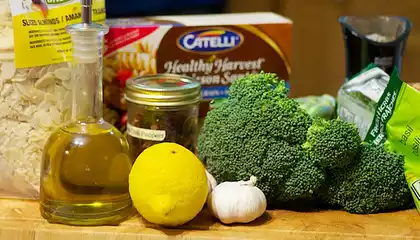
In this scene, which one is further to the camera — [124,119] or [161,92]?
[124,119]

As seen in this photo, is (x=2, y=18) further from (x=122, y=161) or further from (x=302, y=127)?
(x=302, y=127)

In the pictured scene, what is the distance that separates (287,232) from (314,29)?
78 centimetres

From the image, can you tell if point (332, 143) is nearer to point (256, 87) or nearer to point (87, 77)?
point (256, 87)

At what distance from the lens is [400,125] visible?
83cm

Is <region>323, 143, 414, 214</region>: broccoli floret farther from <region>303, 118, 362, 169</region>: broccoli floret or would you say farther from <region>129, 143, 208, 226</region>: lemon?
<region>129, 143, 208, 226</region>: lemon

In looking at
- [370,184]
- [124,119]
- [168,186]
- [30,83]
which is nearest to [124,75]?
[124,119]

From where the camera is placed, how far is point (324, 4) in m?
1.43

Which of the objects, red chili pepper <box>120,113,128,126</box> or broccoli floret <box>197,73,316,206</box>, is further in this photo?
red chili pepper <box>120,113,128,126</box>

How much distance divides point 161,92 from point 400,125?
1.02ft

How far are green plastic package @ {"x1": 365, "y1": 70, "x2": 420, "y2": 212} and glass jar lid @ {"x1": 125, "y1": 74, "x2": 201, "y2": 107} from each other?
249mm

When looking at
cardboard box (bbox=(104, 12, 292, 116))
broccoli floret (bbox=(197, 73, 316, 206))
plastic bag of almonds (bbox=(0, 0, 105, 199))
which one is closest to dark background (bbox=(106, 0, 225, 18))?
cardboard box (bbox=(104, 12, 292, 116))

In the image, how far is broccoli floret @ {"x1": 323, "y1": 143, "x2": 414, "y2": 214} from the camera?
0.82 meters

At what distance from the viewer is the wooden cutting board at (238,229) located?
2.46 feet

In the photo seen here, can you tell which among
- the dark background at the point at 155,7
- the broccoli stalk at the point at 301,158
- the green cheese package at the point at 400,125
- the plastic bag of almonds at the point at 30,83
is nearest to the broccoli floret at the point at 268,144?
the broccoli stalk at the point at 301,158
